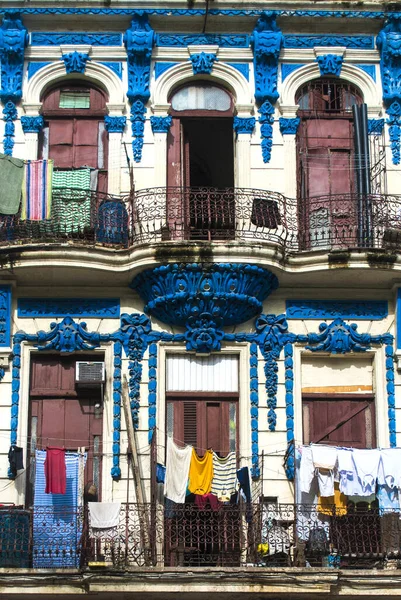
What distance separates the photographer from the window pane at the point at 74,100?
22.4 meters

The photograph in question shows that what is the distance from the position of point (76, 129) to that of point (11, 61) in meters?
1.43

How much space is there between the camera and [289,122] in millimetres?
22188

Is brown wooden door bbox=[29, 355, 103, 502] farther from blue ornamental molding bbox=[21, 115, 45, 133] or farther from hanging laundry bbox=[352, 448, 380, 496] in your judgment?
hanging laundry bbox=[352, 448, 380, 496]

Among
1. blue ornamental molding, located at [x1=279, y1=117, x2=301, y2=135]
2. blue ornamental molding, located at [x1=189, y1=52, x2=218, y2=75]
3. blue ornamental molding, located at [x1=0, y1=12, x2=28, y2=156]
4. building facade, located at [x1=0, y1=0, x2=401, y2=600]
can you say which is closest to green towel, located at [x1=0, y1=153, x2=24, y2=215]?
building facade, located at [x1=0, y1=0, x2=401, y2=600]

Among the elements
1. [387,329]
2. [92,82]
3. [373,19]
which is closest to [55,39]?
[92,82]

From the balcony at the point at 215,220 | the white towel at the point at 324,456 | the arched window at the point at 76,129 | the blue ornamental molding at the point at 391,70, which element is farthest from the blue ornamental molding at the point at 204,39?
the white towel at the point at 324,456

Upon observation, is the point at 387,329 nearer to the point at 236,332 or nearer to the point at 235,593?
the point at 236,332

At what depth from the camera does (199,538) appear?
19.2m

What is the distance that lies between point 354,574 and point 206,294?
448 centimetres

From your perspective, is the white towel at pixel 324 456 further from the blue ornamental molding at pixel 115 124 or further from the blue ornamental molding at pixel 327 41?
the blue ornamental molding at pixel 327 41

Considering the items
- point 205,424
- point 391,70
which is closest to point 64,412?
point 205,424

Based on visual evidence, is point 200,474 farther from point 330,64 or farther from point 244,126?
point 330,64

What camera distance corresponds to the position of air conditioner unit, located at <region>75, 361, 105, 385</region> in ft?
68.0

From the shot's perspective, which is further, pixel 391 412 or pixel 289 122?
pixel 289 122
